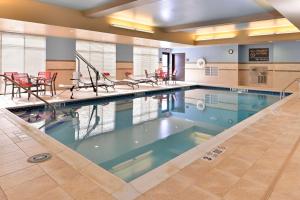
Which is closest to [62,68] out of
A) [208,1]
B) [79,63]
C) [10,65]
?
[79,63]

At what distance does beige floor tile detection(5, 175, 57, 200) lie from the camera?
194 cm

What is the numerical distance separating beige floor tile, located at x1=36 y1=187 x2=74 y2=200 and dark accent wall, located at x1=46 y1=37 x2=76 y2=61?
842cm

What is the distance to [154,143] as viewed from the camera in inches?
168

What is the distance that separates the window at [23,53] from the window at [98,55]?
175cm

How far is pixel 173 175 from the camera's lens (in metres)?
2.37

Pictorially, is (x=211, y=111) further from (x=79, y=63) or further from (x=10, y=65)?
(x=10, y=65)

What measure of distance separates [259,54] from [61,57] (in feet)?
31.6

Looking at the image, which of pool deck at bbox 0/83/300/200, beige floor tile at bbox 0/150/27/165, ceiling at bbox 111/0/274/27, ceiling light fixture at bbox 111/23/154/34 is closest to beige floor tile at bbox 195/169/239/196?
pool deck at bbox 0/83/300/200

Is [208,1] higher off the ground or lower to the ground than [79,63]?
higher

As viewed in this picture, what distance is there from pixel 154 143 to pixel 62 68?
7.08 meters

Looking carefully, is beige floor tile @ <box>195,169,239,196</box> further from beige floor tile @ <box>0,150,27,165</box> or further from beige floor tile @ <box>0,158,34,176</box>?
beige floor tile @ <box>0,150,27,165</box>

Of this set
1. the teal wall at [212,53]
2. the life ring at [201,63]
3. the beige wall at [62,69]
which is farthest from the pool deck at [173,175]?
the life ring at [201,63]

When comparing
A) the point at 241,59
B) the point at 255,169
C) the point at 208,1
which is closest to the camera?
the point at 255,169

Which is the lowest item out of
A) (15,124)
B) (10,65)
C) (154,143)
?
(154,143)
